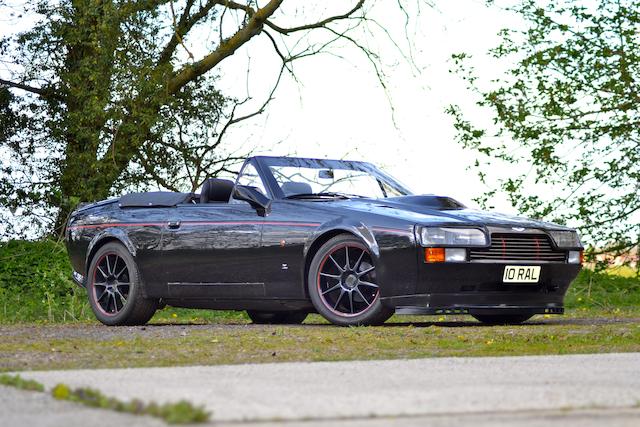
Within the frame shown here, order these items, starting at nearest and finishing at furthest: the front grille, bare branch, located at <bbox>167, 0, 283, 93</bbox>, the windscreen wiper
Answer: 1. the front grille
2. the windscreen wiper
3. bare branch, located at <bbox>167, 0, 283, 93</bbox>

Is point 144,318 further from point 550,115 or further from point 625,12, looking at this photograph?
point 625,12

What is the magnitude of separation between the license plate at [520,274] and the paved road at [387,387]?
2994 mm

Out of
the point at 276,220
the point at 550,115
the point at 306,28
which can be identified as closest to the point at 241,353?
the point at 276,220

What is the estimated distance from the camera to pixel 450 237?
10.4 m

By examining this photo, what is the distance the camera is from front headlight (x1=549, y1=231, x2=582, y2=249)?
11.3 meters

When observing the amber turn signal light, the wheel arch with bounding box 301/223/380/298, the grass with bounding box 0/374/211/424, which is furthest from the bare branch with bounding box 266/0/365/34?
the grass with bounding box 0/374/211/424

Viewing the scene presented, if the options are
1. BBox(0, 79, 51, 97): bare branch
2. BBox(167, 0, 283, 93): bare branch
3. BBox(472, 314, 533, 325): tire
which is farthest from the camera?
BBox(0, 79, 51, 97): bare branch

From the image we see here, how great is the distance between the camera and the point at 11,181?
22.3m

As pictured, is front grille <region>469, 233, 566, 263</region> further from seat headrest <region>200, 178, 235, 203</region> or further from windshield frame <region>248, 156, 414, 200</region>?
seat headrest <region>200, 178, 235, 203</region>

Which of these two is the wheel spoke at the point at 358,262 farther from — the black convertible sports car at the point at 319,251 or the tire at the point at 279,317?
the tire at the point at 279,317

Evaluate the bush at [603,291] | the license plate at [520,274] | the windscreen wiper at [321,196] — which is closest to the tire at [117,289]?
the windscreen wiper at [321,196]

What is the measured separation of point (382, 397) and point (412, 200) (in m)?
5.91

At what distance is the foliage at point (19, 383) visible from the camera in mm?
5969

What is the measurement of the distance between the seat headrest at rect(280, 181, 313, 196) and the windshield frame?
5 cm
